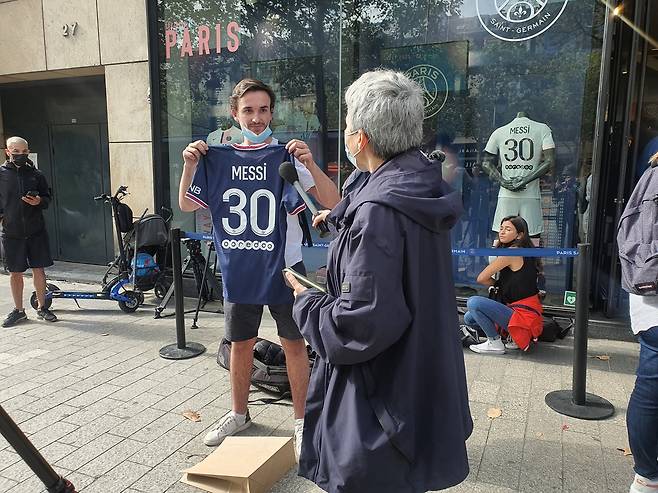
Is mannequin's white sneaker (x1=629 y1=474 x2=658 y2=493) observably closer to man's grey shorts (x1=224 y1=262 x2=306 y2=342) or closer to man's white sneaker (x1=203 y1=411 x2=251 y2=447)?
man's grey shorts (x1=224 y1=262 x2=306 y2=342)

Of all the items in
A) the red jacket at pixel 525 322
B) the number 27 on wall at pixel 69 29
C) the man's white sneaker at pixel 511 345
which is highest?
the number 27 on wall at pixel 69 29

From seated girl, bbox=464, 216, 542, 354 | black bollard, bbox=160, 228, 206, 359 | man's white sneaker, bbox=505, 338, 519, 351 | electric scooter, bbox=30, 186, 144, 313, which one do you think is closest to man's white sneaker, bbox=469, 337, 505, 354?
Result: seated girl, bbox=464, 216, 542, 354

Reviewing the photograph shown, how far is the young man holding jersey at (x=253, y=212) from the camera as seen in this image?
10.1 feet

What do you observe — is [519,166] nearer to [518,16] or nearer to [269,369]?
[518,16]

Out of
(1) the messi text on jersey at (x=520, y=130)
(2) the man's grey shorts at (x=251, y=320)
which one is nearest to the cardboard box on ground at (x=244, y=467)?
(2) the man's grey shorts at (x=251, y=320)

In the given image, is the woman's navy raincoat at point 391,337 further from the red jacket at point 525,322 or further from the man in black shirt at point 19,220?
the man in black shirt at point 19,220

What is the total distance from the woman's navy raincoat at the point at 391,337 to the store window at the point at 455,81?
318cm

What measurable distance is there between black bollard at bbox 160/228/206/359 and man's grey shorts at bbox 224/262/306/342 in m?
1.66

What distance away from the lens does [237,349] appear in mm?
3285

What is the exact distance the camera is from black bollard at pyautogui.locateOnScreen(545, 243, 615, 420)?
142 inches

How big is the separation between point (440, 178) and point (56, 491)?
6.82ft

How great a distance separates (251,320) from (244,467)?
87 centimetres

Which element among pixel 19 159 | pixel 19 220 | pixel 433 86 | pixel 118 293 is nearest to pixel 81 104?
pixel 19 159

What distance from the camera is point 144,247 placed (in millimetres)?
6457
